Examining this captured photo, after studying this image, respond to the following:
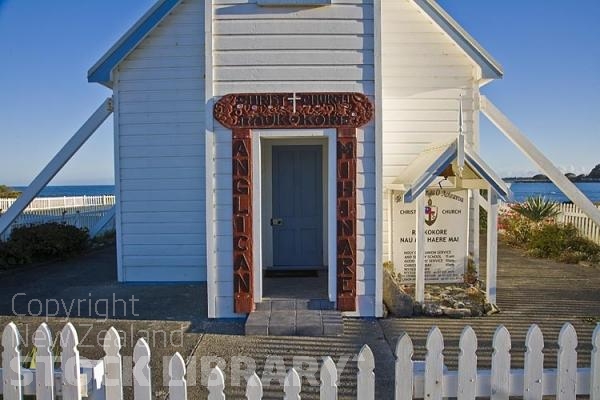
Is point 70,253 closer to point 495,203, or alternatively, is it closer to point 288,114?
point 288,114

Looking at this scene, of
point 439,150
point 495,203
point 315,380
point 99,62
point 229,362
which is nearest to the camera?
point 315,380

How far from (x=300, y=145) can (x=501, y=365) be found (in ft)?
20.4

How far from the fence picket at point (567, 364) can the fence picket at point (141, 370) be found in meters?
2.61

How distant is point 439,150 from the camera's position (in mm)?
6922

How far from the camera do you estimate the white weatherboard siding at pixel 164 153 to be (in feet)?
27.8

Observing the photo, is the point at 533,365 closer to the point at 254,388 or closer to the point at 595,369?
the point at 595,369

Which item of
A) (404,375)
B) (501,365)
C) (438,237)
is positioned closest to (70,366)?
(404,375)

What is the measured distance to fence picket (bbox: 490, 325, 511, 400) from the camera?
9.06ft

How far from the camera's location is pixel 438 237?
7.63 metres

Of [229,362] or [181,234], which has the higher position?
[181,234]

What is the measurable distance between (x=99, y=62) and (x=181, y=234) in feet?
11.6

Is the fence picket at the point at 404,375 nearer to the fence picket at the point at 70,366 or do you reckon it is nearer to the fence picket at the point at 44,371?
the fence picket at the point at 70,366

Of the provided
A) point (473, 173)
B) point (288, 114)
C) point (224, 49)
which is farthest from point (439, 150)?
point (224, 49)

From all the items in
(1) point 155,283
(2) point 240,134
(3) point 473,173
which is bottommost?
(1) point 155,283
